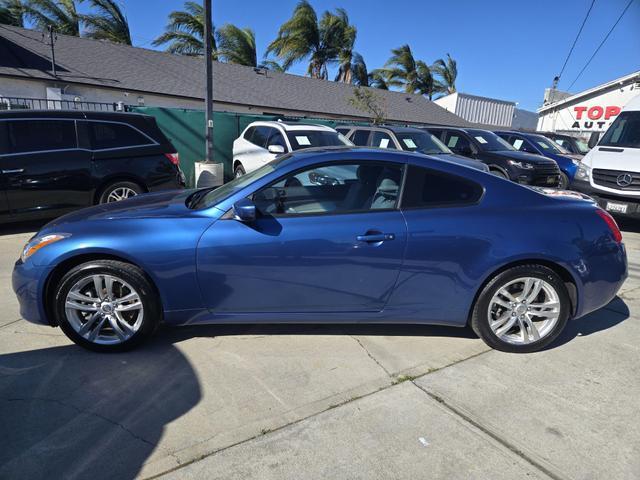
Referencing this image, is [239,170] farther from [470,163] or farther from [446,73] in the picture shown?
[446,73]

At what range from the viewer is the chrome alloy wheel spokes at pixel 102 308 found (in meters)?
3.09

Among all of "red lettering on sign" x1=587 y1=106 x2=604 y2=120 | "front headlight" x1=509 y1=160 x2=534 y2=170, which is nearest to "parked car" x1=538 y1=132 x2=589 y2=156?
"front headlight" x1=509 y1=160 x2=534 y2=170

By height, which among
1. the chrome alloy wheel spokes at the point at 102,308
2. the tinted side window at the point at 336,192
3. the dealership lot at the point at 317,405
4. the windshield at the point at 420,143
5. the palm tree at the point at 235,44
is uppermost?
the palm tree at the point at 235,44

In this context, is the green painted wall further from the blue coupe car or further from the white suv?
the blue coupe car

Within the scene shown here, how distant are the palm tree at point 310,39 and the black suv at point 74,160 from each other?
28691mm

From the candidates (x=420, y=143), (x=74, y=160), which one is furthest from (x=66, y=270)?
(x=420, y=143)

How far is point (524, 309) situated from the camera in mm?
3307

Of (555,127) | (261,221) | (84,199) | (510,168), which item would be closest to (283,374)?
(261,221)

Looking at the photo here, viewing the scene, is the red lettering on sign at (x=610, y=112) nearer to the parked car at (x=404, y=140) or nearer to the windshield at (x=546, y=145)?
the windshield at (x=546, y=145)

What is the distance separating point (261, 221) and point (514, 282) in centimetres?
192

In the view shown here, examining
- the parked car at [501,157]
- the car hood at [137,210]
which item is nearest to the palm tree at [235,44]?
the parked car at [501,157]

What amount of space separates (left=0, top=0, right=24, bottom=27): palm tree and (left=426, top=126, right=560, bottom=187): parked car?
2756 cm

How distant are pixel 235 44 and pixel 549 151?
25255mm

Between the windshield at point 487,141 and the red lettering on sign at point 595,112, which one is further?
the red lettering on sign at point 595,112
